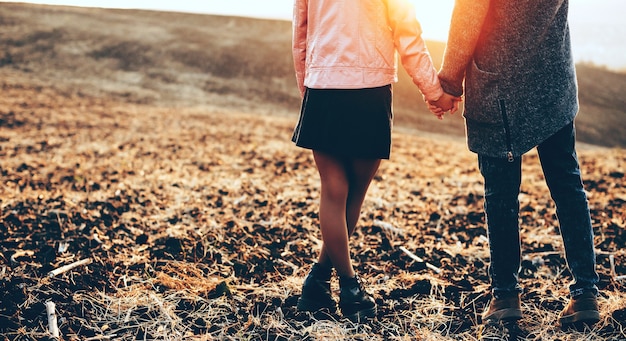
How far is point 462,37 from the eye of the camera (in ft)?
7.18

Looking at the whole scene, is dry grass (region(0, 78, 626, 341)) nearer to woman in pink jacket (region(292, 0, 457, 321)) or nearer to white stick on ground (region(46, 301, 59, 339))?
white stick on ground (region(46, 301, 59, 339))

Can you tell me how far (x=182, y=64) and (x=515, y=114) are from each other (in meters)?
17.1

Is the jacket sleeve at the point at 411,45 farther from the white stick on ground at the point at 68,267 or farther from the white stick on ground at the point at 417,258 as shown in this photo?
the white stick on ground at the point at 68,267

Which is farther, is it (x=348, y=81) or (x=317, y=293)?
(x=317, y=293)

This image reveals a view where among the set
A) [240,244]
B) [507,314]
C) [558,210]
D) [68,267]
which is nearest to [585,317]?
[507,314]

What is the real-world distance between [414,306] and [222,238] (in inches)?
60.5

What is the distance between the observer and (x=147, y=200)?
14.8 feet

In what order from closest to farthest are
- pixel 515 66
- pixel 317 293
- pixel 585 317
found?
pixel 515 66, pixel 585 317, pixel 317 293

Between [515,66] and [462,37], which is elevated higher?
[462,37]

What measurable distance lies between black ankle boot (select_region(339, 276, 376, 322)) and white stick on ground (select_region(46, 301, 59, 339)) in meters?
1.36

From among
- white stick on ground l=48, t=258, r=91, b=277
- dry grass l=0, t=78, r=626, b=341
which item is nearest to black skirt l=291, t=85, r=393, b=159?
dry grass l=0, t=78, r=626, b=341

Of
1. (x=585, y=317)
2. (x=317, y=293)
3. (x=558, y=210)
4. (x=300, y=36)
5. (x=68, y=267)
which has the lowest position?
(x=68, y=267)

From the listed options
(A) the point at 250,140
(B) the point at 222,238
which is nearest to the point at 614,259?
(B) the point at 222,238

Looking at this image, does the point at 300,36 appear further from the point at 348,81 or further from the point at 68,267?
the point at 68,267
